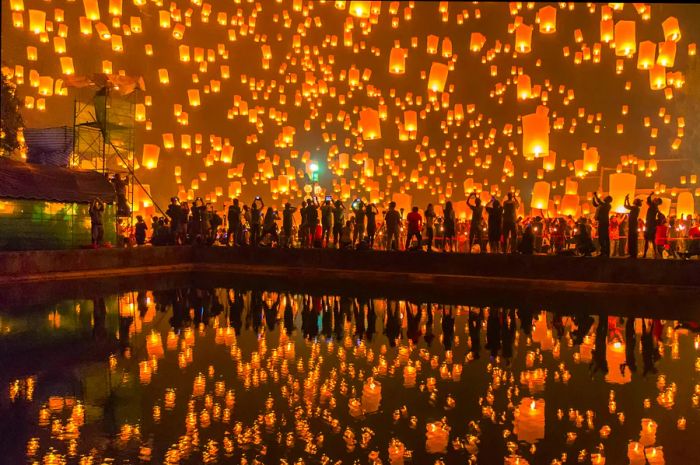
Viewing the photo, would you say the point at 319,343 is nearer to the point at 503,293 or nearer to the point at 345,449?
the point at 345,449

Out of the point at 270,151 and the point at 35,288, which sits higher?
the point at 270,151

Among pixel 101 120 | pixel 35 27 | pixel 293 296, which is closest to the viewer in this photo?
pixel 293 296

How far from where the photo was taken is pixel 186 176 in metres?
26.1

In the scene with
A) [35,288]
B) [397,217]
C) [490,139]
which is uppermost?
[490,139]

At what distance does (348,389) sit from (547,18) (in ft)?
38.2

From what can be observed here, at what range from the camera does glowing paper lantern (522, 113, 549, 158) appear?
47.2 ft

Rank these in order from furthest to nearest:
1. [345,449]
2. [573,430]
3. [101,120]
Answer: [101,120] < [573,430] < [345,449]

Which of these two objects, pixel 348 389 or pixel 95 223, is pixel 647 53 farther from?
pixel 95 223

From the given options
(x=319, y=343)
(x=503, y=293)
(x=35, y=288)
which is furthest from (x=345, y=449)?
(x=35, y=288)

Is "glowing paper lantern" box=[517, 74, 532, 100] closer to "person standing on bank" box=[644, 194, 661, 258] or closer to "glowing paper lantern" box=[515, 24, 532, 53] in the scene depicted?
"glowing paper lantern" box=[515, 24, 532, 53]

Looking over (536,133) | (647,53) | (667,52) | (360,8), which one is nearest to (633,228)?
(536,133)

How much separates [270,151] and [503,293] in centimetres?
1662

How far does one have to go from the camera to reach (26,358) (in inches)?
245

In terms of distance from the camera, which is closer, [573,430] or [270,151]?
[573,430]
